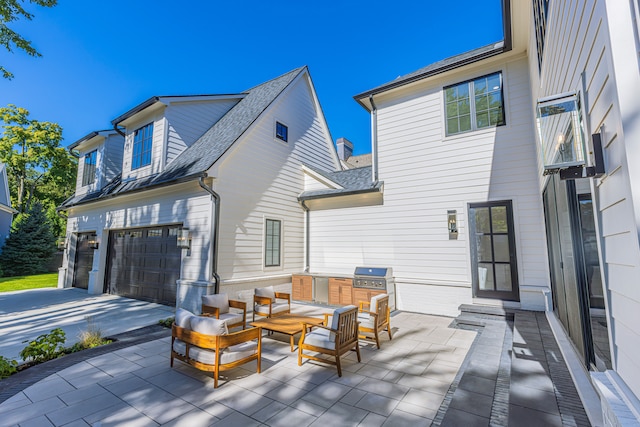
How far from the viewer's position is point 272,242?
8.36 meters

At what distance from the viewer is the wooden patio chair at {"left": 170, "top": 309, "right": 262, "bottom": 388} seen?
3.44 metres

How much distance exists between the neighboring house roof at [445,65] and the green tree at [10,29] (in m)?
8.21

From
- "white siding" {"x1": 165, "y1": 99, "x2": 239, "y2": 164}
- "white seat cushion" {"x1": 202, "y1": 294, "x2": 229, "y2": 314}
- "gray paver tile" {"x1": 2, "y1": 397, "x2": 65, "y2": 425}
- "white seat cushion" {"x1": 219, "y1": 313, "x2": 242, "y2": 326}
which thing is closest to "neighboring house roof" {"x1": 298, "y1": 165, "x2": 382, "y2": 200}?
"white siding" {"x1": 165, "y1": 99, "x2": 239, "y2": 164}

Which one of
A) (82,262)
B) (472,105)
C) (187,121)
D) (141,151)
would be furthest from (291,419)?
(82,262)

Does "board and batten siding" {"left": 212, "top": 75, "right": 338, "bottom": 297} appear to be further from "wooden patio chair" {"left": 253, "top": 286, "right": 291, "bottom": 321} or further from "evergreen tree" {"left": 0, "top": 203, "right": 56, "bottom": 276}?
"evergreen tree" {"left": 0, "top": 203, "right": 56, "bottom": 276}

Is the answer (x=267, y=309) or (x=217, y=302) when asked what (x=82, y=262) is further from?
(x=267, y=309)

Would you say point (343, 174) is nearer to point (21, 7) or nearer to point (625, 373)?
point (625, 373)

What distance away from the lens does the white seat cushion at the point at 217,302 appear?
554 cm

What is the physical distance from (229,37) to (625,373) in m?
13.0

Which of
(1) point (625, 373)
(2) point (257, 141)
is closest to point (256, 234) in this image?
(2) point (257, 141)

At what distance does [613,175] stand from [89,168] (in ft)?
51.8

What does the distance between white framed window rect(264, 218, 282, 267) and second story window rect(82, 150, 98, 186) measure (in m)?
8.73

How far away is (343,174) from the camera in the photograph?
9852 mm

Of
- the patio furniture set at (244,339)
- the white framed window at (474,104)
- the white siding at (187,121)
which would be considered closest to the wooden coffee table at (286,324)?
the patio furniture set at (244,339)
